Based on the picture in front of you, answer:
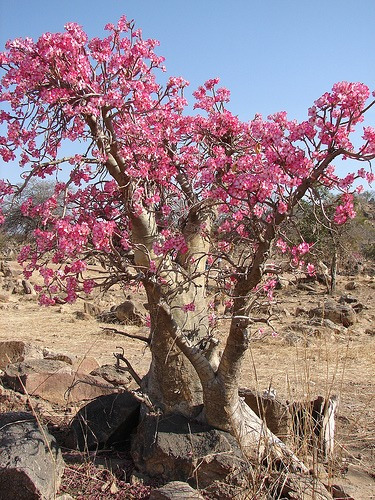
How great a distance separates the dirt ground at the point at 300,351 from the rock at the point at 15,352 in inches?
48.1

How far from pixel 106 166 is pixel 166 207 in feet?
2.10

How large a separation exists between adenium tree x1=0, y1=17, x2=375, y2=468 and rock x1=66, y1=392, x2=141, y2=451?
25cm

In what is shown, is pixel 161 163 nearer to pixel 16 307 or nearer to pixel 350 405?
pixel 350 405

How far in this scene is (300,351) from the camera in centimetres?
915

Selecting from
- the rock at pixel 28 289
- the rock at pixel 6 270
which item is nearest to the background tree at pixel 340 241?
the rock at pixel 28 289

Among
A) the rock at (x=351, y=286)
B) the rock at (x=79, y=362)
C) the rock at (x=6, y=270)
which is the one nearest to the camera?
the rock at (x=79, y=362)

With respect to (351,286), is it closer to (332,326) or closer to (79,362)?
(332,326)

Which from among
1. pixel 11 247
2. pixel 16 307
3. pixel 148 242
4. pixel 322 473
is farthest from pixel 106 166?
pixel 11 247

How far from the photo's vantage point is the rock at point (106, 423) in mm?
4555

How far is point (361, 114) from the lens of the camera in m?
3.29

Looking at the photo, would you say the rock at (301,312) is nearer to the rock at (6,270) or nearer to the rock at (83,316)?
the rock at (83,316)

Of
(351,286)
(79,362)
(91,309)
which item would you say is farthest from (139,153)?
(351,286)

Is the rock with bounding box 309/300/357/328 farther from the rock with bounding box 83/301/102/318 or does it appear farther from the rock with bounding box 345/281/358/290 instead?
the rock with bounding box 345/281/358/290

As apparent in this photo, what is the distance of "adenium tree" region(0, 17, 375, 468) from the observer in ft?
11.2
